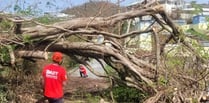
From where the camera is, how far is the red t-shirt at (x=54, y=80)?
981 cm

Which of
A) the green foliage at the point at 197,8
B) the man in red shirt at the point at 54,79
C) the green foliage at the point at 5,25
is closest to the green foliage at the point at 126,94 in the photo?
the green foliage at the point at 197,8

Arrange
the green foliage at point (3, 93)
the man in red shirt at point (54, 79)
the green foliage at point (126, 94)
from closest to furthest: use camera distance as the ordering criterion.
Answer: the man in red shirt at point (54, 79), the green foliage at point (3, 93), the green foliage at point (126, 94)

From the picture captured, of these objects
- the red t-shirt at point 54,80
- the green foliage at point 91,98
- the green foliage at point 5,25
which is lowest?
the green foliage at point 91,98

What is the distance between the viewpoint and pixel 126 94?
40.3 feet

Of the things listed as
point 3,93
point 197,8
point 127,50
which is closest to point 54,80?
point 3,93

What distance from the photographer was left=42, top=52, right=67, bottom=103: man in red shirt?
980cm

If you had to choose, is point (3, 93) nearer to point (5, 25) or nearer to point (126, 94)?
point (5, 25)

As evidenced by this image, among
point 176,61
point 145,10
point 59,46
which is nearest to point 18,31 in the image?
point 59,46

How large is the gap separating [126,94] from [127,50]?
1055mm

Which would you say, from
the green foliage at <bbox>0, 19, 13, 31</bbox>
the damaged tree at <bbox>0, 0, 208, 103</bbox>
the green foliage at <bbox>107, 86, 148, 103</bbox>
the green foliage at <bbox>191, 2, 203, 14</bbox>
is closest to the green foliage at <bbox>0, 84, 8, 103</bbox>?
the damaged tree at <bbox>0, 0, 208, 103</bbox>

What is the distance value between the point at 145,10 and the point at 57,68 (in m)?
2.63

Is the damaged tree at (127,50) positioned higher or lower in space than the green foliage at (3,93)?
higher

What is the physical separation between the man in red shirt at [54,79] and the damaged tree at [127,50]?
1467 mm

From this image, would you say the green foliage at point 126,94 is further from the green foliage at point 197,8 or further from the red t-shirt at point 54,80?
the red t-shirt at point 54,80
